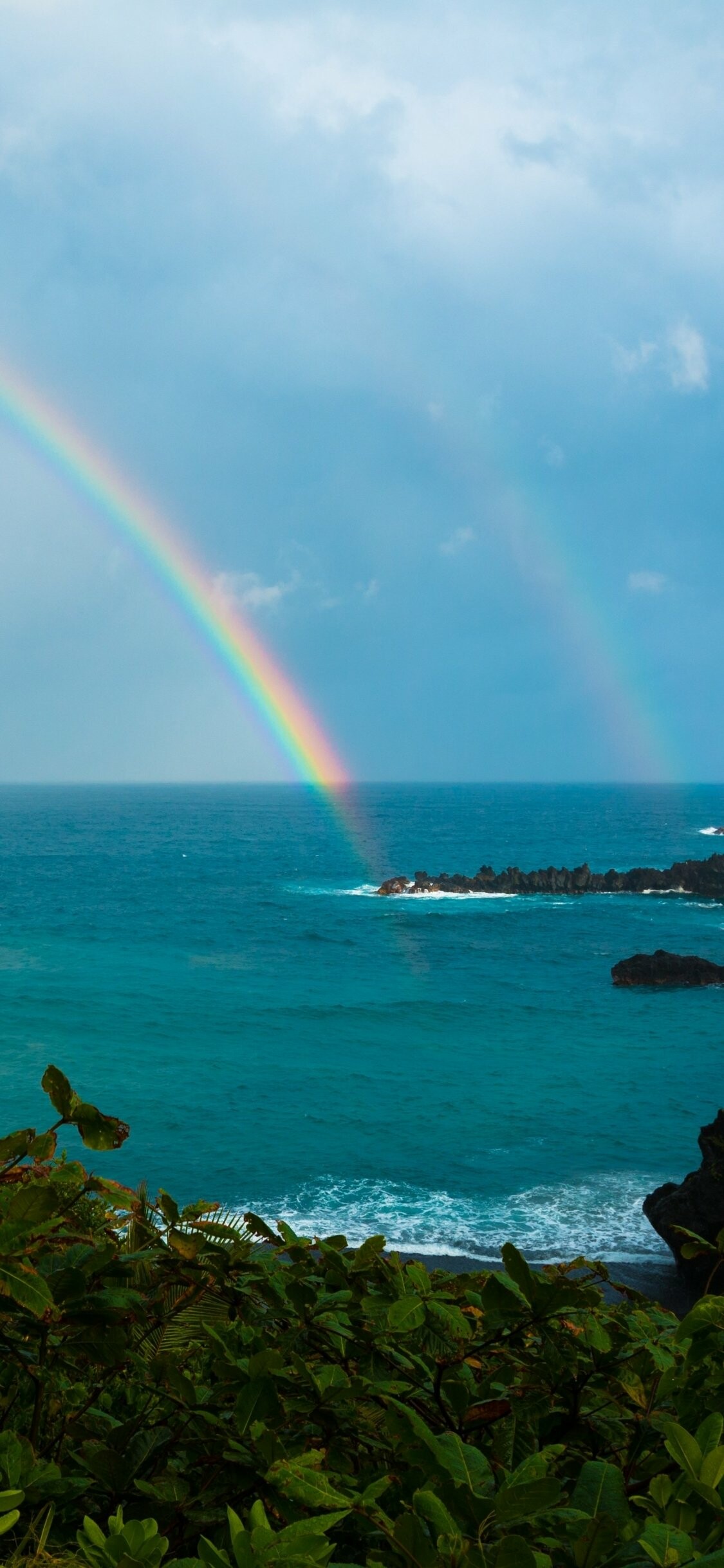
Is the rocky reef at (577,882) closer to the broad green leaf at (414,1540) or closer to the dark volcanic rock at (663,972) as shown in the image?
the dark volcanic rock at (663,972)

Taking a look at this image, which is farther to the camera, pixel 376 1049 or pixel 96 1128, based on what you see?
pixel 376 1049

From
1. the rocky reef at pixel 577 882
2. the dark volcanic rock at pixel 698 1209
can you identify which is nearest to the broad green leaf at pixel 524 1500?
the dark volcanic rock at pixel 698 1209

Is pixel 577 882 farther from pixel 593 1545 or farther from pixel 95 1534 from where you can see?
pixel 95 1534

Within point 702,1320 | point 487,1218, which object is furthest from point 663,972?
point 702,1320

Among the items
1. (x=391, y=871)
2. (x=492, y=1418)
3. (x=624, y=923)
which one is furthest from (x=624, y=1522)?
Answer: (x=391, y=871)

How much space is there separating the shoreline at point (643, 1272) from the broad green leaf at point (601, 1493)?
48.1 feet

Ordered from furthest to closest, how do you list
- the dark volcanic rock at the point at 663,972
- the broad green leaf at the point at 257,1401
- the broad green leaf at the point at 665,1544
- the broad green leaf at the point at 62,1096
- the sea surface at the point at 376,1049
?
1. the dark volcanic rock at the point at 663,972
2. the sea surface at the point at 376,1049
3. the broad green leaf at the point at 62,1096
4. the broad green leaf at the point at 257,1401
5. the broad green leaf at the point at 665,1544

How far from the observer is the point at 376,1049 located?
30359 millimetres

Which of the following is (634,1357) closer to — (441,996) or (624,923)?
(441,996)

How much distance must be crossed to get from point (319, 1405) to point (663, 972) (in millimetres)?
40427

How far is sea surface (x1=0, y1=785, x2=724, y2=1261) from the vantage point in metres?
19.6

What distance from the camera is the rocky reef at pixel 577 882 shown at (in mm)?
66125

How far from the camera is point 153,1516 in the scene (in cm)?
170

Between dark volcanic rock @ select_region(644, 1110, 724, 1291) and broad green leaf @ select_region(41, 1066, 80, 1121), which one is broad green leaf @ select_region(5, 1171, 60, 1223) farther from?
dark volcanic rock @ select_region(644, 1110, 724, 1291)
